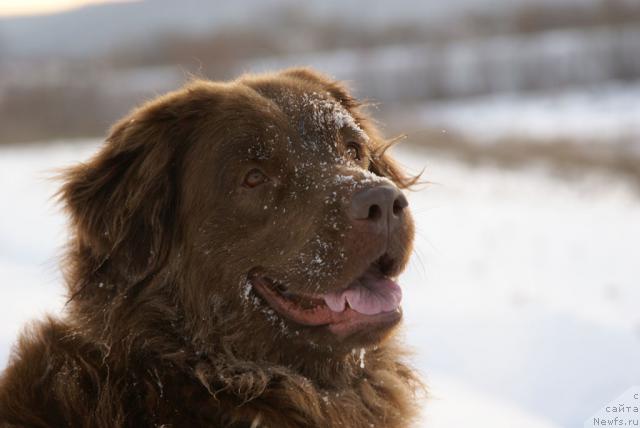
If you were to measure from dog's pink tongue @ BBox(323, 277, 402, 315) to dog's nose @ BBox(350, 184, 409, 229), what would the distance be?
1.11ft

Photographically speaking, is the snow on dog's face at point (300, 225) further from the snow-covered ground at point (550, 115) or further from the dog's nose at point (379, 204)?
the snow-covered ground at point (550, 115)

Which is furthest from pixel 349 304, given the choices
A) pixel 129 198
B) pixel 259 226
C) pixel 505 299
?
pixel 505 299

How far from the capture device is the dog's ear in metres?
3.74

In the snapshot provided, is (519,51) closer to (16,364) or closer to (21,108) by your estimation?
(21,108)

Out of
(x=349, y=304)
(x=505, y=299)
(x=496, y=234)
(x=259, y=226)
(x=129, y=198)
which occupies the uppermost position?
(x=129, y=198)

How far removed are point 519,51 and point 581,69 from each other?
9.54 m

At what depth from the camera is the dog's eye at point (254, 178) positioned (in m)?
3.92

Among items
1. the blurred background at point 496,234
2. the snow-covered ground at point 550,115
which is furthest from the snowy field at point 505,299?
the snow-covered ground at point 550,115

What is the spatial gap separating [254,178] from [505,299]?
5.44 m

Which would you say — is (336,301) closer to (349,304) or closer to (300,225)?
(349,304)

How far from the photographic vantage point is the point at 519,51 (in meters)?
80.4

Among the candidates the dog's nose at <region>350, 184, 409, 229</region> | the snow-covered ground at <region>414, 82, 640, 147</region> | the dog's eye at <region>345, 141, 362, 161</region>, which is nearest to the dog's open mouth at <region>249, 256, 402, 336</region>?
the dog's nose at <region>350, 184, 409, 229</region>

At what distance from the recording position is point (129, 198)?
12.4 feet

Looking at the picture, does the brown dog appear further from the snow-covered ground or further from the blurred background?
the snow-covered ground
